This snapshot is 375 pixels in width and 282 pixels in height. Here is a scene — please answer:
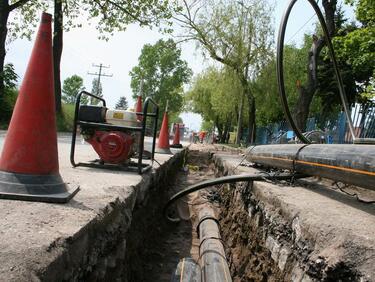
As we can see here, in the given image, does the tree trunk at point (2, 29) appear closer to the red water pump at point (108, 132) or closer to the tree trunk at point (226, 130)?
the red water pump at point (108, 132)

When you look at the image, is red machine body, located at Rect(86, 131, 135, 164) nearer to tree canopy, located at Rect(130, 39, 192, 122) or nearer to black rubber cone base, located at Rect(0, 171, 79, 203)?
black rubber cone base, located at Rect(0, 171, 79, 203)

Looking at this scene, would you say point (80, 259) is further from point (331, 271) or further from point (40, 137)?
point (331, 271)

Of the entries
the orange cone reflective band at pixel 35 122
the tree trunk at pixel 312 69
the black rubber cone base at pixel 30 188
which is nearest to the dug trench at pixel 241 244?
the black rubber cone base at pixel 30 188

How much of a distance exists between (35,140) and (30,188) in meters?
0.32

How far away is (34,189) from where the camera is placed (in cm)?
286

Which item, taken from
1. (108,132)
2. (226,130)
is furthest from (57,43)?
(226,130)

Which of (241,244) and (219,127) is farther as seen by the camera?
(219,127)

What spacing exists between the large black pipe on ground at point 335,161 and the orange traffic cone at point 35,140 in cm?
225

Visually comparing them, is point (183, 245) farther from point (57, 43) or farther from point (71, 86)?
point (71, 86)

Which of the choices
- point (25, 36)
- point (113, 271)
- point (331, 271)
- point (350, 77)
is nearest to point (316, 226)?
point (331, 271)

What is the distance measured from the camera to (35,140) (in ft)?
9.53

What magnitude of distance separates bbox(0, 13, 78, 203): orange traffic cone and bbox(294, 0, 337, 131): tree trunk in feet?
30.7

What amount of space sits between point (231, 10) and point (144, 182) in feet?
63.5

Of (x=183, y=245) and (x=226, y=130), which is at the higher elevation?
(x=226, y=130)
